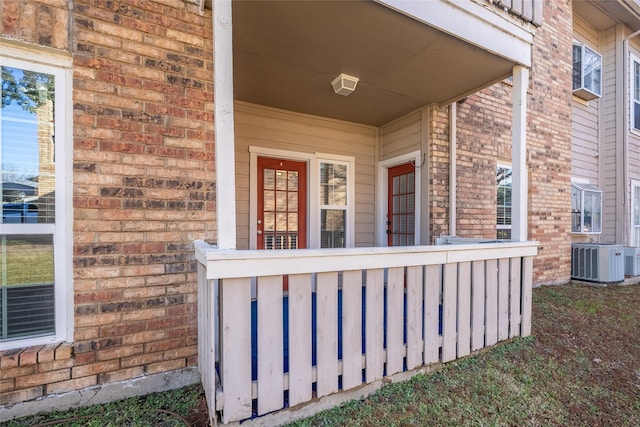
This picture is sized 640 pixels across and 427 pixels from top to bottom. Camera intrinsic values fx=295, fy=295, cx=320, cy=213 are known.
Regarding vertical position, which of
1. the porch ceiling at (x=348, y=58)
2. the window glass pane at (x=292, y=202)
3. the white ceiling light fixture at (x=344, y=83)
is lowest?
the window glass pane at (x=292, y=202)

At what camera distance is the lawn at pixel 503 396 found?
5.90ft

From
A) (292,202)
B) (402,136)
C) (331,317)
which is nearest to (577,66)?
(402,136)

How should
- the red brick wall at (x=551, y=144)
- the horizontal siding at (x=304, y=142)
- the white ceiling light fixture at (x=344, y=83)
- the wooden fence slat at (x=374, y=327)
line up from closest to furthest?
the wooden fence slat at (x=374, y=327), the white ceiling light fixture at (x=344, y=83), the horizontal siding at (x=304, y=142), the red brick wall at (x=551, y=144)

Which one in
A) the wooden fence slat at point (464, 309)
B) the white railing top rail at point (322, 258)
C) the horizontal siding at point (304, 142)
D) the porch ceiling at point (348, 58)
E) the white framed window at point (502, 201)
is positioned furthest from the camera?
the white framed window at point (502, 201)

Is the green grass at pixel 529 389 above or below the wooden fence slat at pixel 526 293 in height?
below

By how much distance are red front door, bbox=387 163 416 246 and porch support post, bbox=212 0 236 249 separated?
3.05m

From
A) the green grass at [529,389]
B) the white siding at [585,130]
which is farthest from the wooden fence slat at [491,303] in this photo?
the white siding at [585,130]

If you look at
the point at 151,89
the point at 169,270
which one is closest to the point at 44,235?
the point at 169,270

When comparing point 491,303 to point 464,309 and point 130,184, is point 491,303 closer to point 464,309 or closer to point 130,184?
point 464,309

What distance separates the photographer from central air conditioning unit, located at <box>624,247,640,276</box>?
585 cm

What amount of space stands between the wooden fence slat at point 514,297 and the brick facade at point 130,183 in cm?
273

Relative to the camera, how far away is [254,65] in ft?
9.45

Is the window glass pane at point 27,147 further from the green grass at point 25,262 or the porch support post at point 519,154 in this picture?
the porch support post at point 519,154

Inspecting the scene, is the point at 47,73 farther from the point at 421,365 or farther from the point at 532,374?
the point at 532,374
